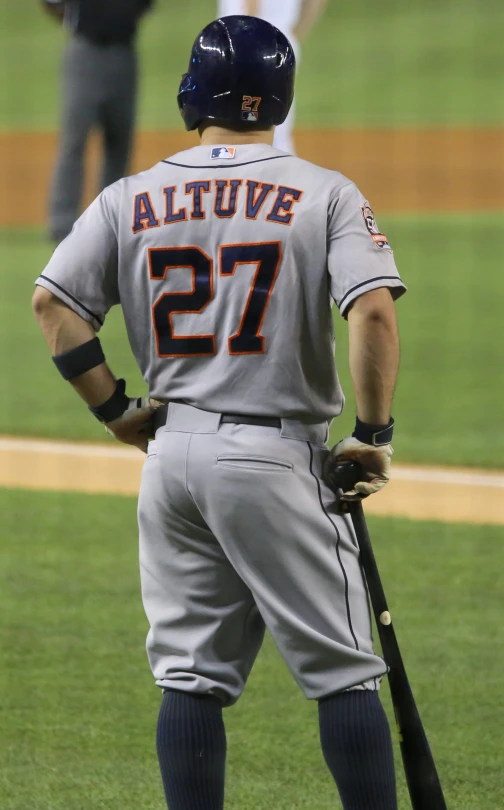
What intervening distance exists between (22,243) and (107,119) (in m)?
2.79

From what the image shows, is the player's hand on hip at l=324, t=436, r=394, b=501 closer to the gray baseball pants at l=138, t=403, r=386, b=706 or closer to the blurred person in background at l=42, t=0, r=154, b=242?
the gray baseball pants at l=138, t=403, r=386, b=706

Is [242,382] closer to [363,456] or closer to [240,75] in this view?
[363,456]

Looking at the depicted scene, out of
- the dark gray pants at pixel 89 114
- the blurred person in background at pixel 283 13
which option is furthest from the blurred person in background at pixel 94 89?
the blurred person in background at pixel 283 13

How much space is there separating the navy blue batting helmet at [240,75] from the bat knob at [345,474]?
0.67m

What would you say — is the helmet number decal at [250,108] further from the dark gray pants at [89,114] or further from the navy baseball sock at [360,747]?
the dark gray pants at [89,114]

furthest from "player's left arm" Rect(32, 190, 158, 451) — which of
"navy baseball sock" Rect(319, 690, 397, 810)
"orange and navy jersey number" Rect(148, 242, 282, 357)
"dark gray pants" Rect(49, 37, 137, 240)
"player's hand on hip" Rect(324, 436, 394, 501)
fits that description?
"dark gray pants" Rect(49, 37, 137, 240)

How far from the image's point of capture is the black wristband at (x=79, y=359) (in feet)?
8.94

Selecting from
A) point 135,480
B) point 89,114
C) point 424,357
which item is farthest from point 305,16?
point 135,480

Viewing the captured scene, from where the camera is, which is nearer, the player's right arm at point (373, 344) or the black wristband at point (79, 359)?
the player's right arm at point (373, 344)

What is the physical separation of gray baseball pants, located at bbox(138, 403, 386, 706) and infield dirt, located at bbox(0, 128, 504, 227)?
11398 mm

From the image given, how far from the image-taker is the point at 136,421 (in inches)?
112

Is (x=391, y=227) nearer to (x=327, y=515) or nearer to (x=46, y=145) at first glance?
(x=46, y=145)

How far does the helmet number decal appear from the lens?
265cm

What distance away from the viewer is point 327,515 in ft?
8.68
